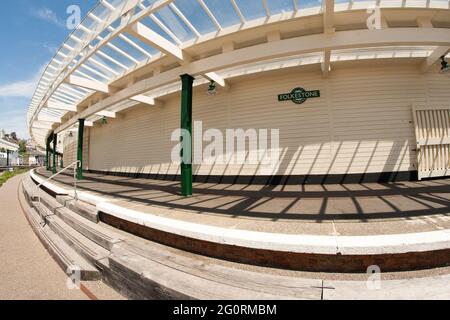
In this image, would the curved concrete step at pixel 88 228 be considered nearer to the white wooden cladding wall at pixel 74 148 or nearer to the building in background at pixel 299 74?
the building in background at pixel 299 74

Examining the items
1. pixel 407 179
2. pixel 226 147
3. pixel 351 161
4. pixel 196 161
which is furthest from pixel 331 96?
pixel 196 161

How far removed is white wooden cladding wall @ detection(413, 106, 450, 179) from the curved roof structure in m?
1.59

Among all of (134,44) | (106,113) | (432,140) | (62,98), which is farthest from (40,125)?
(432,140)

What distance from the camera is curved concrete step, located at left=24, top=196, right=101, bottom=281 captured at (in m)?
2.59

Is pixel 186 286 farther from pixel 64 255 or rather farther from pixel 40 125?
pixel 40 125

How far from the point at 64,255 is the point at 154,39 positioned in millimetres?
5091

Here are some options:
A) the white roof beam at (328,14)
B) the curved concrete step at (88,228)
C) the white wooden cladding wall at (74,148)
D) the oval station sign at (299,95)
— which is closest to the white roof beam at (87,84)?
the curved concrete step at (88,228)

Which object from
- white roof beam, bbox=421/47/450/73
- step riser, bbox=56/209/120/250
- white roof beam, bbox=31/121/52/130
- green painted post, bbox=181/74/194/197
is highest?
white roof beam, bbox=421/47/450/73

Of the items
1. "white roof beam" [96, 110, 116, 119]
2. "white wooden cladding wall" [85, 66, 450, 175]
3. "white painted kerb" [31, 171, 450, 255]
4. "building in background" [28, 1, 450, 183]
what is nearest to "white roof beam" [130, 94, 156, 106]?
"building in background" [28, 1, 450, 183]

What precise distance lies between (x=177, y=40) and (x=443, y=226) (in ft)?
23.2

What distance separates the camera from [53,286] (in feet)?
8.27

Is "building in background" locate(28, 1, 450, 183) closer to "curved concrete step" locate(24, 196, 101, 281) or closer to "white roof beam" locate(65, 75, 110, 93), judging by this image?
"white roof beam" locate(65, 75, 110, 93)

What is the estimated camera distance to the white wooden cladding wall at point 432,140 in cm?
645

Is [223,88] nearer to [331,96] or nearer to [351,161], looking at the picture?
[331,96]
